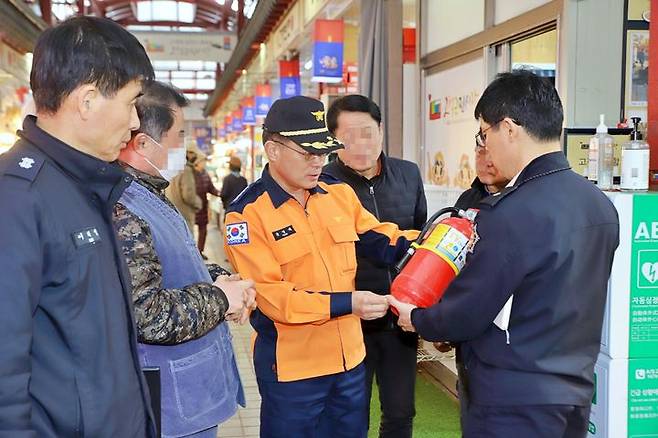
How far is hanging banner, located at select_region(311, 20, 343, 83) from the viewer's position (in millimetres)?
7488

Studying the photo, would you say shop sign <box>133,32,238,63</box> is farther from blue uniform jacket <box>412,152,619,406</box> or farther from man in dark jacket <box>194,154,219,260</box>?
blue uniform jacket <box>412,152,619,406</box>

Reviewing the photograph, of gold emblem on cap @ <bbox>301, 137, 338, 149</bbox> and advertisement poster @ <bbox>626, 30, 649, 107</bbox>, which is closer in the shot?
gold emblem on cap @ <bbox>301, 137, 338, 149</bbox>

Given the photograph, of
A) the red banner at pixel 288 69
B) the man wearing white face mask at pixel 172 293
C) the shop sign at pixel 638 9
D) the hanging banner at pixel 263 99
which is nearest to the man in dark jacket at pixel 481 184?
the man wearing white face mask at pixel 172 293

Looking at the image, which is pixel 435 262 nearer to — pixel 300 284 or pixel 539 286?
pixel 539 286

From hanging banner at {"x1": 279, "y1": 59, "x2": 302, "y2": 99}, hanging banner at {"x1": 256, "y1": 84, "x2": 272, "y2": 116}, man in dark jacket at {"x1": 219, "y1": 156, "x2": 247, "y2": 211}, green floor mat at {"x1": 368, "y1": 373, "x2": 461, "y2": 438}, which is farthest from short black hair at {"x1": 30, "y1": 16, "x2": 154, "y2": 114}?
hanging banner at {"x1": 256, "y1": 84, "x2": 272, "y2": 116}

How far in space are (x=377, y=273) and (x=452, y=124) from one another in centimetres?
Result: 251

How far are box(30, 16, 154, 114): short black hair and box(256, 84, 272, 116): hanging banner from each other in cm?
1209

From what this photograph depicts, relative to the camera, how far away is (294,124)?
2322 millimetres

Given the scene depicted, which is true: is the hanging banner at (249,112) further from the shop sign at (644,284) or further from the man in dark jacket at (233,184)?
the shop sign at (644,284)

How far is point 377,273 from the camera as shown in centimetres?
296

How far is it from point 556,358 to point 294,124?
1143 millimetres

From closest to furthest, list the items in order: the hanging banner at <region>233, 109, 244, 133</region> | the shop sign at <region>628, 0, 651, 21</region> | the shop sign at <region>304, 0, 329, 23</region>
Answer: the shop sign at <region>628, 0, 651, 21</region> < the shop sign at <region>304, 0, 329, 23</region> < the hanging banner at <region>233, 109, 244, 133</region>

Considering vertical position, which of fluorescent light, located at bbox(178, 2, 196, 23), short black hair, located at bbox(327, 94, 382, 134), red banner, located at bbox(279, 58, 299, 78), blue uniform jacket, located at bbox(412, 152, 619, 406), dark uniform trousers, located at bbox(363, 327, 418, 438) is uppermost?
fluorescent light, located at bbox(178, 2, 196, 23)

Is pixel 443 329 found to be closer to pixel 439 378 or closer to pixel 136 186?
pixel 136 186
